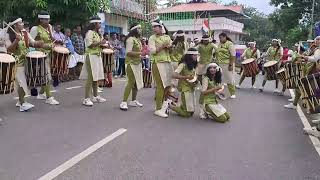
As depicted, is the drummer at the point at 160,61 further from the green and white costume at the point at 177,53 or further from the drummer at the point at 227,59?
the drummer at the point at 227,59

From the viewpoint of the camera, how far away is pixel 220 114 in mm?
9117

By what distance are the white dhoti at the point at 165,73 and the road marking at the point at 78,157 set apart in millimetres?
1871

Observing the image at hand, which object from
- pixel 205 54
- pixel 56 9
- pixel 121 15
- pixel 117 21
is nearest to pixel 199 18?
pixel 117 21

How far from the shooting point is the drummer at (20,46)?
8797mm

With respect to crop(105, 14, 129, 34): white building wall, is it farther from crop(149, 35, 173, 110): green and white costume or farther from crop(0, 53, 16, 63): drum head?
crop(0, 53, 16, 63): drum head

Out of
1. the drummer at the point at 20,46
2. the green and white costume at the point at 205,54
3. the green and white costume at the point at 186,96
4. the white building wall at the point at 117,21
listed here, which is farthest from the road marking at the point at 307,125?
the white building wall at the point at 117,21

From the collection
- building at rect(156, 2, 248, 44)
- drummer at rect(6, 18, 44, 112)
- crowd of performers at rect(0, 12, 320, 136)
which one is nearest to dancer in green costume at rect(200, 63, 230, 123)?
crowd of performers at rect(0, 12, 320, 136)

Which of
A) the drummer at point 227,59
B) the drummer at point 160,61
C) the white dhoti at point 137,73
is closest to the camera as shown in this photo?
the drummer at point 160,61

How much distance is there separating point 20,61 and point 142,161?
4.13m

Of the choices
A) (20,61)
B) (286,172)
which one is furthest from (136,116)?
(286,172)

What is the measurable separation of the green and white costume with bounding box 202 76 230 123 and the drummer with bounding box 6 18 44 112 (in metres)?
3.30

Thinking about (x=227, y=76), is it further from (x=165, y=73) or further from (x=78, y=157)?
(x=78, y=157)

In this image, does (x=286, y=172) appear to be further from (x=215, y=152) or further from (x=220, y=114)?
(x=220, y=114)

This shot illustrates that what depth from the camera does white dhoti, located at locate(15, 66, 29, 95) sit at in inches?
358
